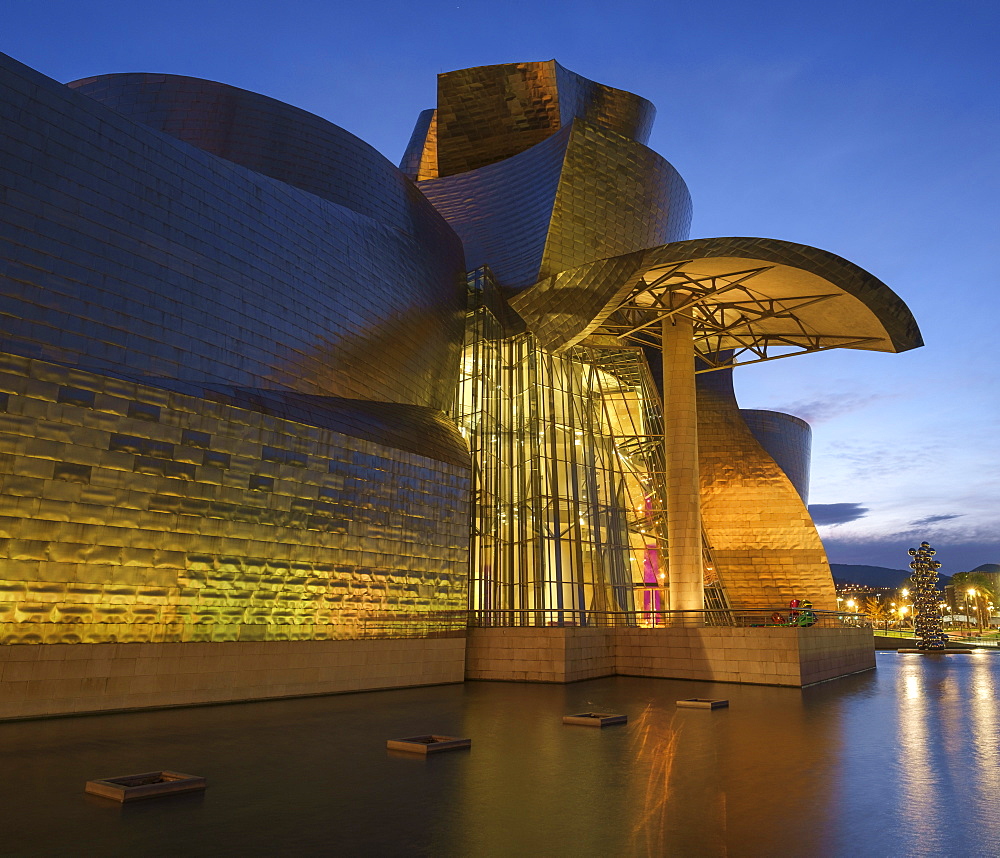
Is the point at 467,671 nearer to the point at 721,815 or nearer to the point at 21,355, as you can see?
the point at 21,355

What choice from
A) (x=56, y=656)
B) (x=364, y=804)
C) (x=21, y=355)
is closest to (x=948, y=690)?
(x=364, y=804)

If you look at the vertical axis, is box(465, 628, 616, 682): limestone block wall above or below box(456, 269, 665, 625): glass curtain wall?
below

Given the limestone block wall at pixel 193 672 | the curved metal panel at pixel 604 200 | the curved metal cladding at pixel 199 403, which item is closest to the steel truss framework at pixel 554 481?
the curved metal panel at pixel 604 200

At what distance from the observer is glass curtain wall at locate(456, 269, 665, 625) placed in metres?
25.0

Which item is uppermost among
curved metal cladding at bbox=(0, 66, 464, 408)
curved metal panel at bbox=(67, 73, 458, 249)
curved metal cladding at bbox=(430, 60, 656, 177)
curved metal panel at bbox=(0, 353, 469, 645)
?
curved metal cladding at bbox=(430, 60, 656, 177)

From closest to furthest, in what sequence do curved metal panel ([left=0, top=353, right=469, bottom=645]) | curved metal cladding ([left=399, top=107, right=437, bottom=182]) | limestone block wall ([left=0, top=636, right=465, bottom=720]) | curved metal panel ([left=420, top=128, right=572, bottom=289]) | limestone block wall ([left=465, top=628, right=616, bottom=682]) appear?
limestone block wall ([left=0, top=636, right=465, bottom=720])
curved metal panel ([left=0, top=353, right=469, bottom=645])
limestone block wall ([left=465, top=628, right=616, bottom=682])
curved metal panel ([left=420, top=128, right=572, bottom=289])
curved metal cladding ([left=399, top=107, right=437, bottom=182])

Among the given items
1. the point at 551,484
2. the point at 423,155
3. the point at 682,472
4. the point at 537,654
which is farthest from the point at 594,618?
the point at 423,155

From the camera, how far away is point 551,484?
2650cm

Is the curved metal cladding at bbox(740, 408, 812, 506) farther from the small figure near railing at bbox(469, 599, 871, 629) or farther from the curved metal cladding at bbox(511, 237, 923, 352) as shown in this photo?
the small figure near railing at bbox(469, 599, 871, 629)

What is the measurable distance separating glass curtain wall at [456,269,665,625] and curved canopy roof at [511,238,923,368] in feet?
6.70

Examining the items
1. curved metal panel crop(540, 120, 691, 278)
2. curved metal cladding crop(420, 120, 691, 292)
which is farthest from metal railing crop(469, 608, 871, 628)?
curved metal panel crop(540, 120, 691, 278)

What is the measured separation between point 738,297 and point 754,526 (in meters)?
13.7

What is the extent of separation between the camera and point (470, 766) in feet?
25.3

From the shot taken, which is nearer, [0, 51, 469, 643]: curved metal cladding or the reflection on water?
the reflection on water
